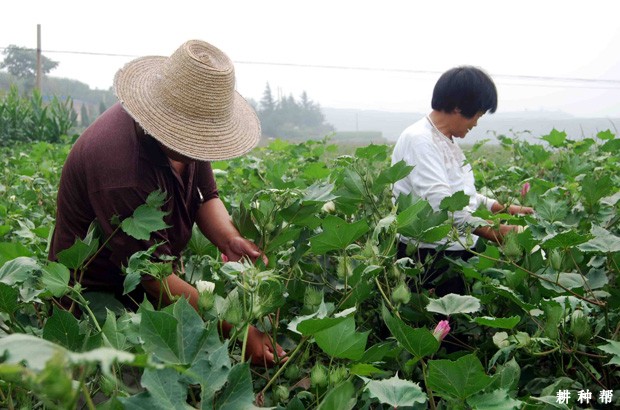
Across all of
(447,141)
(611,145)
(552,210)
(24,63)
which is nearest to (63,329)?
(552,210)

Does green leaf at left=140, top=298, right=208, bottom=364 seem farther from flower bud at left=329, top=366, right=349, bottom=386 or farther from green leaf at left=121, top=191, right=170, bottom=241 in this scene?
green leaf at left=121, top=191, right=170, bottom=241

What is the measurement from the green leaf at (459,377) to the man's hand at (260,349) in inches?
12.9

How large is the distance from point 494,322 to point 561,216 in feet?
1.52

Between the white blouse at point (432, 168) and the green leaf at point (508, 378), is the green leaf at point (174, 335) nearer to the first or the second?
the green leaf at point (508, 378)

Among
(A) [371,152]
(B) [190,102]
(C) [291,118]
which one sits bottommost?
(C) [291,118]

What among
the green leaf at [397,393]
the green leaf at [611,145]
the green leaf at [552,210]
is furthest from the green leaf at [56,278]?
the green leaf at [611,145]

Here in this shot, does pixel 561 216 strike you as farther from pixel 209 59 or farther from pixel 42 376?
pixel 42 376

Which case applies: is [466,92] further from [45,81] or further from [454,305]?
[45,81]

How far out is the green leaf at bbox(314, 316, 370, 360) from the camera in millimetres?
847

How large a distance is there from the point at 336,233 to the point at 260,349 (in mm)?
224

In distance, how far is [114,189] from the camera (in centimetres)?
137

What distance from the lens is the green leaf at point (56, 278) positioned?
1.02 metres

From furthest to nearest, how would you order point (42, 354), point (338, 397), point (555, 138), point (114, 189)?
point (555, 138) → point (114, 189) → point (338, 397) → point (42, 354)

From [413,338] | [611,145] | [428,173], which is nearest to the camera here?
[413,338]
